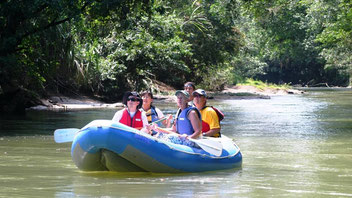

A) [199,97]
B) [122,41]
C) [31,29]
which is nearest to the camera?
[199,97]

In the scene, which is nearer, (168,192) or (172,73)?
(168,192)

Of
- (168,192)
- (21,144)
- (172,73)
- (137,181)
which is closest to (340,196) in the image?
(168,192)

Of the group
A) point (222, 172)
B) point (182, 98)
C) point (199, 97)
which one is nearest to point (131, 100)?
point (182, 98)

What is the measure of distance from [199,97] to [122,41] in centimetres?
1925

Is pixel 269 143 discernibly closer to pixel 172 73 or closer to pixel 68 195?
pixel 68 195

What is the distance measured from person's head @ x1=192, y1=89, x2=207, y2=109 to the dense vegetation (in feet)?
21.2

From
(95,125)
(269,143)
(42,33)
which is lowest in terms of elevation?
(269,143)

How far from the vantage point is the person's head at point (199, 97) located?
9.42 metres

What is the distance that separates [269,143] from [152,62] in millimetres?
16110

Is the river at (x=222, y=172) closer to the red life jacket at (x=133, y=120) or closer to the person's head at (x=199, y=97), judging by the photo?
the red life jacket at (x=133, y=120)

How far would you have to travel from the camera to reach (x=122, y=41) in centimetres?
2839

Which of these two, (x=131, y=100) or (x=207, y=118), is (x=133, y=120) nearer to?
(x=131, y=100)

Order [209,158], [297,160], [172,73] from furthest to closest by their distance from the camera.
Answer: [172,73], [297,160], [209,158]

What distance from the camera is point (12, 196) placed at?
282 inches
